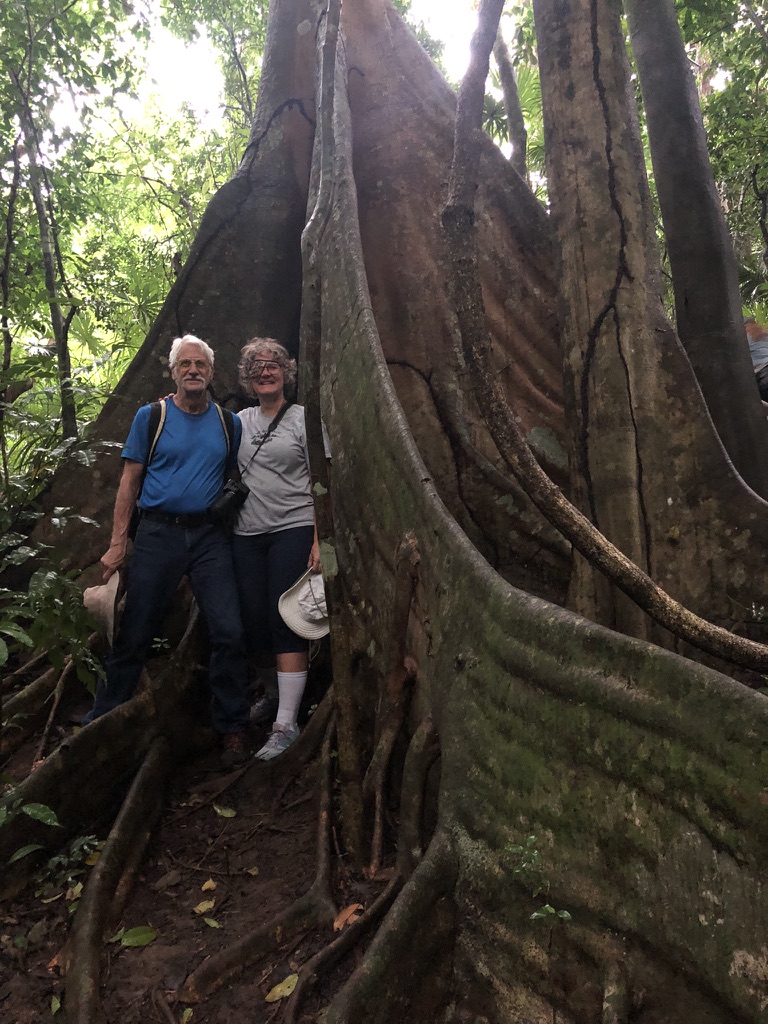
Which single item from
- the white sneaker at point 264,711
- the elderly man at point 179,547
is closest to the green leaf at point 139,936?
the elderly man at point 179,547

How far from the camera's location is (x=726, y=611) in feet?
9.31

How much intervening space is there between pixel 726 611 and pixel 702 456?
605mm

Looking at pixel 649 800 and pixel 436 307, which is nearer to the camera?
pixel 649 800

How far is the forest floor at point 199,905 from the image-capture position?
6.94 feet

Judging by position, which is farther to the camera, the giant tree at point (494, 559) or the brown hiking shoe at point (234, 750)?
the brown hiking shoe at point (234, 750)

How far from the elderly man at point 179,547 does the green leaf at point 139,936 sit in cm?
100

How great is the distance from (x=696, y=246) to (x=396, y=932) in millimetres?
3488

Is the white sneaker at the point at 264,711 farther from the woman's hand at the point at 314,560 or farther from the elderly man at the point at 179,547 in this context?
the woman's hand at the point at 314,560

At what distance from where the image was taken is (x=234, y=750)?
136 inches

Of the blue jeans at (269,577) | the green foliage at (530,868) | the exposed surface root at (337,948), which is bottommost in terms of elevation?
the exposed surface root at (337,948)

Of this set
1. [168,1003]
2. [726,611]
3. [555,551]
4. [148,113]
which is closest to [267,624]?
[555,551]

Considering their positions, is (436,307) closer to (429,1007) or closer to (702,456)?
(702,456)

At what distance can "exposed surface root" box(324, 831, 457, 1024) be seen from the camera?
1.62 m

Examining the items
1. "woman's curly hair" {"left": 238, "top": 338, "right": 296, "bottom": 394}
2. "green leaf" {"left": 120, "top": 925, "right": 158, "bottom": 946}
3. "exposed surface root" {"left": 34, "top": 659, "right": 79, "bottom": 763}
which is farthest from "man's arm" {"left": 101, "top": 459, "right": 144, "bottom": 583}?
"green leaf" {"left": 120, "top": 925, "right": 158, "bottom": 946}
